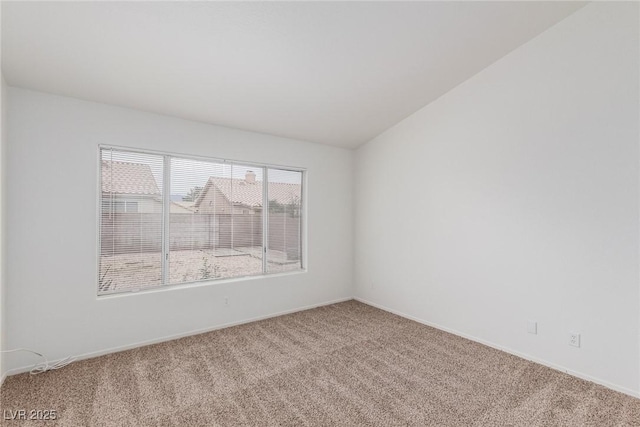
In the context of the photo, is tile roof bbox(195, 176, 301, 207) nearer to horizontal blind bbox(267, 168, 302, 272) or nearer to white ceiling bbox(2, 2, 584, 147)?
horizontal blind bbox(267, 168, 302, 272)

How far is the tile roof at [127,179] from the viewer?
3061 millimetres

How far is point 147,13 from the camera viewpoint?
203 cm

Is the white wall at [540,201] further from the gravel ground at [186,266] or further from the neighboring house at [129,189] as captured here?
the neighboring house at [129,189]

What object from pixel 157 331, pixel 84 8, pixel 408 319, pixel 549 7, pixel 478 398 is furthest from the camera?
pixel 408 319

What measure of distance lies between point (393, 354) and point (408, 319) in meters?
1.12

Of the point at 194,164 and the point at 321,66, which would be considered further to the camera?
the point at 194,164

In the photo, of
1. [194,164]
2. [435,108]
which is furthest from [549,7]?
[194,164]

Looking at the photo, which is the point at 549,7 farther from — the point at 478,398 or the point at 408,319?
the point at 408,319

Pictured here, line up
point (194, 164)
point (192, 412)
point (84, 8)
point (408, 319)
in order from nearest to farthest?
point (84, 8)
point (192, 412)
point (194, 164)
point (408, 319)

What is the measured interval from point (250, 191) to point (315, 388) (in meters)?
2.59

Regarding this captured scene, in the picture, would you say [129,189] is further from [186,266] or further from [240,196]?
[240,196]

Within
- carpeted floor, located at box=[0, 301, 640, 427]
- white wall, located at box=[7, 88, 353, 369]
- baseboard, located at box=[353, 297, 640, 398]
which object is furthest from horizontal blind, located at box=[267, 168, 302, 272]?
baseboard, located at box=[353, 297, 640, 398]

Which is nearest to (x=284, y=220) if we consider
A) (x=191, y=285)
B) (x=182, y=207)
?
(x=182, y=207)

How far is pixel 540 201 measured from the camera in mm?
2844
